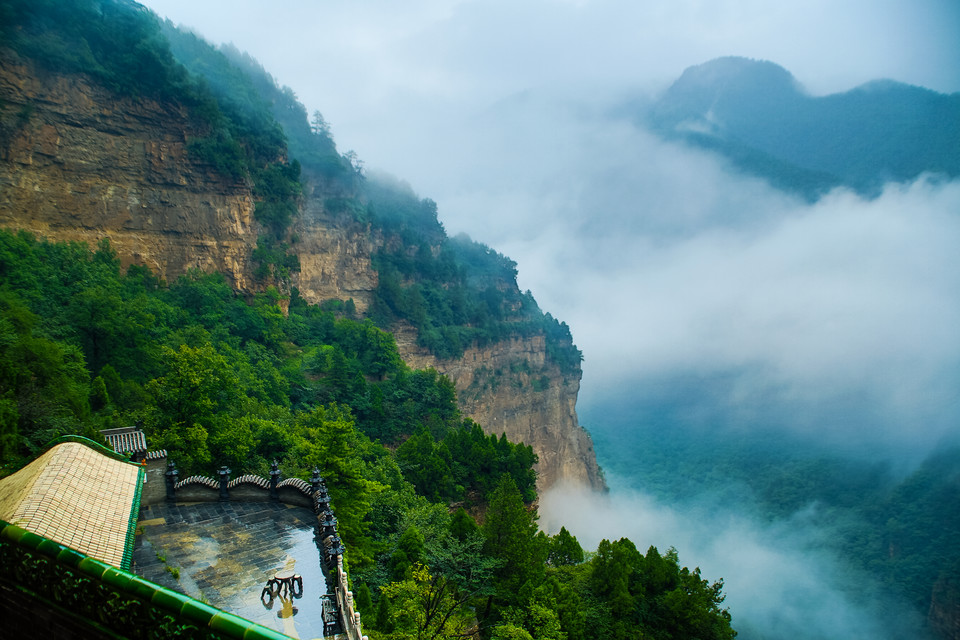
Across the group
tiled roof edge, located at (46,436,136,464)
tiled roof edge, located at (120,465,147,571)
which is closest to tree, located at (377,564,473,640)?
tiled roof edge, located at (120,465,147,571)

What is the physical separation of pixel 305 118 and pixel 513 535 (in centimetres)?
6043

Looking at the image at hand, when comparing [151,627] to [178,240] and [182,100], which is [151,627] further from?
[182,100]

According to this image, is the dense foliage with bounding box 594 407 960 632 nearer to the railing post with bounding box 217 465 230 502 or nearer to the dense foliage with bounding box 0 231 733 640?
the dense foliage with bounding box 0 231 733 640

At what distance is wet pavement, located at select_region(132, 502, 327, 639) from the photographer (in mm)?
11844

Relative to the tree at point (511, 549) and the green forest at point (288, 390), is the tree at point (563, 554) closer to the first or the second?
the green forest at point (288, 390)

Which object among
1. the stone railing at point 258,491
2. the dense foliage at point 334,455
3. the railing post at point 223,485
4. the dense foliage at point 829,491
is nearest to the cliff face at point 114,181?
the dense foliage at point 334,455

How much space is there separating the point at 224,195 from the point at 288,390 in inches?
675

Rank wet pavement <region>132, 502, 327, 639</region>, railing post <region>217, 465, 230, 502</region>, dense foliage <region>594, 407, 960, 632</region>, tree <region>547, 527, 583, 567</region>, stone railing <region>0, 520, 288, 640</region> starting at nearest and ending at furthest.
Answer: stone railing <region>0, 520, 288, 640</region>
wet pavement <region>132, 502, 327, 639</region>
railing post <region>217, 465, 230, 502</region>
tree <region>547, 527, 583, 567</region>
dense foliage <region>594, 407, 960, 632</region>

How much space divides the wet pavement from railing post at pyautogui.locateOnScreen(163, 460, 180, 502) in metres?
0.39

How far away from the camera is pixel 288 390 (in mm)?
38250

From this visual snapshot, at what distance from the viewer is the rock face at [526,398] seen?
66500mm

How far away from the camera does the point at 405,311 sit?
6288cm

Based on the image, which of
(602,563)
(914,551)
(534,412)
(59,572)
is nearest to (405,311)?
(534,412)

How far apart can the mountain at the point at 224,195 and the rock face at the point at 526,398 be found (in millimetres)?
266
